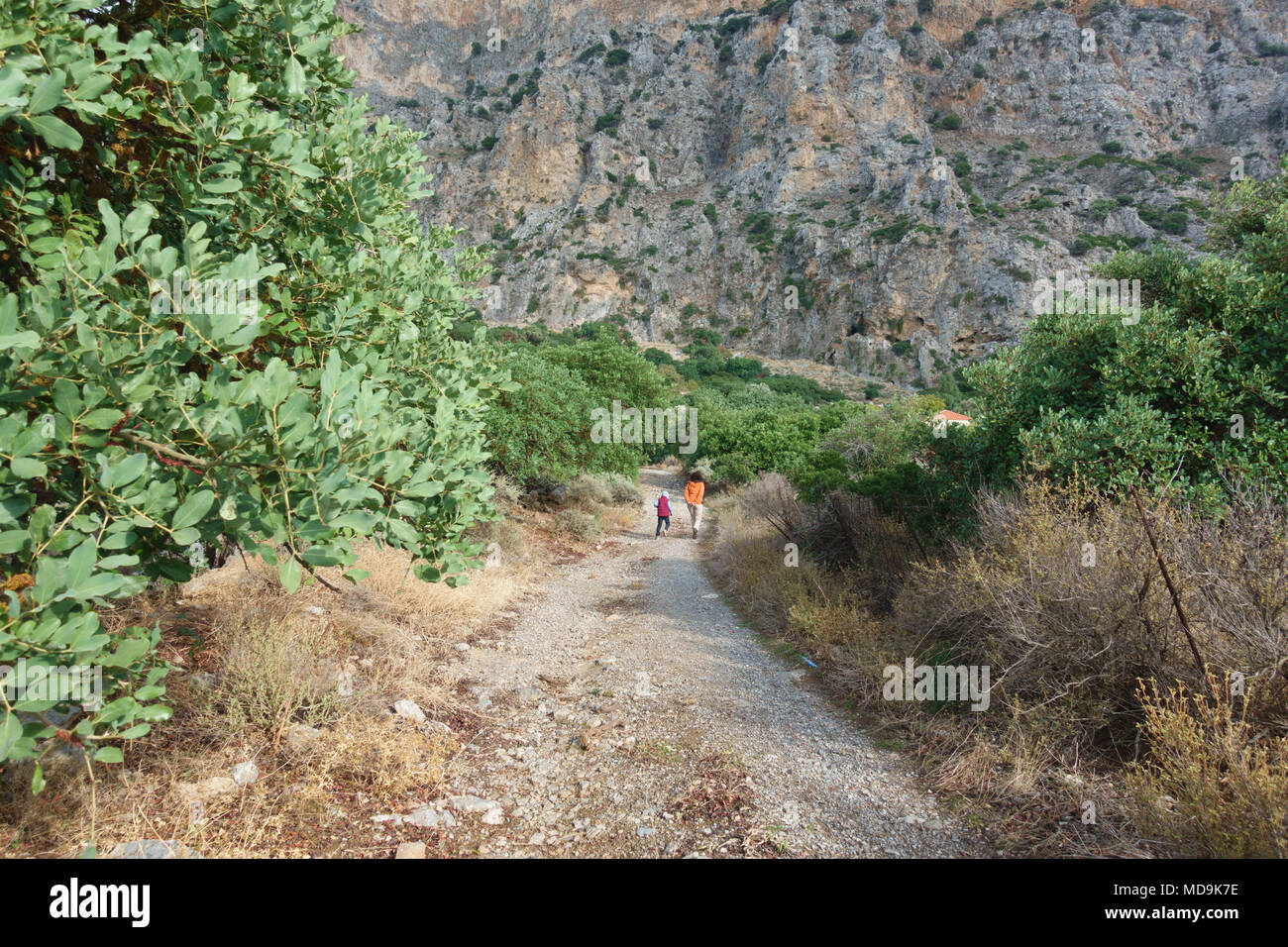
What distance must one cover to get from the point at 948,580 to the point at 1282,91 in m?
87.3

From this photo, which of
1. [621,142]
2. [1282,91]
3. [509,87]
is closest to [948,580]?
[621,142]

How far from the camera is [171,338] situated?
6.32ft

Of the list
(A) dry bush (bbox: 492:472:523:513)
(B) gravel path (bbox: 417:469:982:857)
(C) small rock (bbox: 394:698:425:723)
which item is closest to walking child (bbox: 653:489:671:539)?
(A) dry bush (bbox: 492:472:523:513)

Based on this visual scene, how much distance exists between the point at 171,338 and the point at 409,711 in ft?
10.3

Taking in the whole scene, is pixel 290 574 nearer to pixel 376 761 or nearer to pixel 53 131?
pixel 53 131

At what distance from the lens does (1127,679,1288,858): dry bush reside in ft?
7.74

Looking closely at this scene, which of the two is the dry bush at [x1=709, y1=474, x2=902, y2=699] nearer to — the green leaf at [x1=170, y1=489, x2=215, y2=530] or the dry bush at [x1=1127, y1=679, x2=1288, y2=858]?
the dry bush at [x1=1127, y1=679, x2=1288, y2=858]

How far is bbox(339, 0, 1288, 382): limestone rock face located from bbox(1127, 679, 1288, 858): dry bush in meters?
52.6

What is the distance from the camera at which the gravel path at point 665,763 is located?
314 cm

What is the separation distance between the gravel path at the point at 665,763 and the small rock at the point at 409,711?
0.47 meters

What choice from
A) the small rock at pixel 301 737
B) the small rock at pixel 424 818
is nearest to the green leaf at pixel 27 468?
the small rock at pixel 301 737

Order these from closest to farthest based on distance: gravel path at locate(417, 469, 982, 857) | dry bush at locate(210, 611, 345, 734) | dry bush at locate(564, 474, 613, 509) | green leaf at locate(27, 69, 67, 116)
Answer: green leaf at locate(27, 69, 67, 116)
gravel path at locate(417, 469, 982, 857)
dry bush at locate(210, 611, 345, 734)
dry bush at locate(564, 474, 613, 509)

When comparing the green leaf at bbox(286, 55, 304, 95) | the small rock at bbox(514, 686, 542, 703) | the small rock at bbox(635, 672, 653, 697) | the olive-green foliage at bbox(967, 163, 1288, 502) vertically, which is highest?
the green leaf at bbox(286, 55, 304, 95)

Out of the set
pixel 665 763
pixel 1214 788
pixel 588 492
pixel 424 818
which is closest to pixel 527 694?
pixel 665 763
